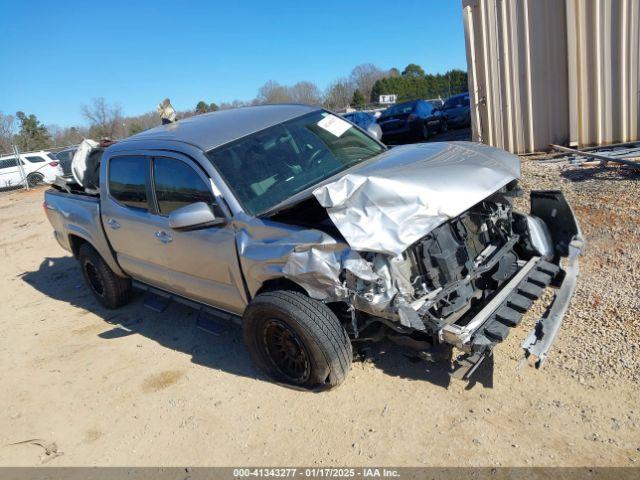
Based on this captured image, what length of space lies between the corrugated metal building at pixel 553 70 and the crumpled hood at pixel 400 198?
19.5ft

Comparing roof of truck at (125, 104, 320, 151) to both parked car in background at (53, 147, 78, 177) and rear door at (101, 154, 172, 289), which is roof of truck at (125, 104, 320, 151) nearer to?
rear door at (101, 154, 172, 289)

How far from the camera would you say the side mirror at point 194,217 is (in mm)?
3494

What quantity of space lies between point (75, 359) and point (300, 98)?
59.5 m

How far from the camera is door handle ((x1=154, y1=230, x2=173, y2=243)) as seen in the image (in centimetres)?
412

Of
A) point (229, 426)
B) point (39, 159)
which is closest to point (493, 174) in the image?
point (229, 426)

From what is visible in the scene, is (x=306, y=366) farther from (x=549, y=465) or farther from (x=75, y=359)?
(x=75, y=359)

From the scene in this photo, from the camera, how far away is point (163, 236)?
4.18 m

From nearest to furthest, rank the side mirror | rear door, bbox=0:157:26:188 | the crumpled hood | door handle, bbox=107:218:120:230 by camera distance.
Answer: the crumpled hood
the side mirror
door handle, bbox=107:218:120:230
rear door, bbox=0:157:26:188

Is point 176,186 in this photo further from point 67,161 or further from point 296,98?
point 296,98

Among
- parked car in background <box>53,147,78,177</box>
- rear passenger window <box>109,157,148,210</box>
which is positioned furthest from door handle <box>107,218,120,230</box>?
parked car in background <box>53,147,78,177</box>

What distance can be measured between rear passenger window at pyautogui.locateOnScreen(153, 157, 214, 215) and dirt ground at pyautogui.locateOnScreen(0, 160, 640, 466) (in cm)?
138

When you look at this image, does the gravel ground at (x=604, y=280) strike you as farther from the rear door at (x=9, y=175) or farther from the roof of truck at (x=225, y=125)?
the rear door at (x=9, y=175)

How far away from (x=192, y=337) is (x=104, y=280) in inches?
57.6

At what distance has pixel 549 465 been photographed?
2.57 m
